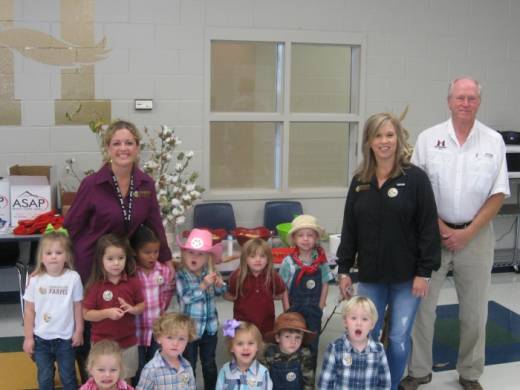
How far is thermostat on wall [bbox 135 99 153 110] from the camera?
220 inches

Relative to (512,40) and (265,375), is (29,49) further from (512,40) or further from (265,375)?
(512,40)

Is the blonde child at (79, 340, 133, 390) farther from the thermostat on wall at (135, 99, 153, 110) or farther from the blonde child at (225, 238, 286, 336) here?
the thermostat on wall at (135, 99, 153, 110)

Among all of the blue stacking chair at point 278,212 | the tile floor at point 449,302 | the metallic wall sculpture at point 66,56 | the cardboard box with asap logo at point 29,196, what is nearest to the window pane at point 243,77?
the blue stacking chair at point 278,212

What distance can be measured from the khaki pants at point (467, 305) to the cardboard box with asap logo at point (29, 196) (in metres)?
2.99

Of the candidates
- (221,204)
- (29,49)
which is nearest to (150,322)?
(221,204)

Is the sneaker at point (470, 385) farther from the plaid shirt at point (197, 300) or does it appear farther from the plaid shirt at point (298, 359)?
the plaid shirt at point (197, 300)

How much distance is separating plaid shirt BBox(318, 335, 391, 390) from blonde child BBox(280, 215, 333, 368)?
563 millimetres

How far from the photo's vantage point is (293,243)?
12.5 feet

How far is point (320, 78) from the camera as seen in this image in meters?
6.30

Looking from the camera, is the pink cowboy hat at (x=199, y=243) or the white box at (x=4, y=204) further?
the white box at (x=4, y=204)

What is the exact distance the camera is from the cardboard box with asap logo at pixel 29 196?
16.0 feet

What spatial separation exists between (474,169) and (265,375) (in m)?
1.60

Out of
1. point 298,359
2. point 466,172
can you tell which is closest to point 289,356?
point 298,359

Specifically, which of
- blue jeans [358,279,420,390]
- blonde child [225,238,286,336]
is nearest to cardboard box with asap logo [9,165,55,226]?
blonde child [225,238,286,336]
